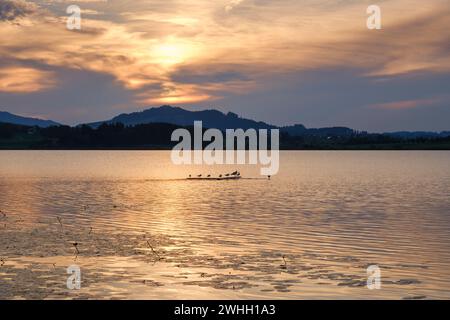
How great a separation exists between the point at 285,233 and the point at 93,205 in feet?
89.4

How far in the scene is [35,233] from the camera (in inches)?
1563

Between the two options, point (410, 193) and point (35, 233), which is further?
point (410, 193)

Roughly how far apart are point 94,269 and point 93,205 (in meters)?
35.2

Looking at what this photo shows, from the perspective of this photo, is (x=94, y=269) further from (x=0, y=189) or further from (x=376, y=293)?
(x=0, y=189)

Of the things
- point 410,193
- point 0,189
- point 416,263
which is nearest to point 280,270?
point 416,263

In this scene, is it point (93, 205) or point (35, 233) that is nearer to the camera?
point (35, 233)

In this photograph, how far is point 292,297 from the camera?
22.7 metres

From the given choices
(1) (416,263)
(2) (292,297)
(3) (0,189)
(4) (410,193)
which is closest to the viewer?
(2) (292,297)

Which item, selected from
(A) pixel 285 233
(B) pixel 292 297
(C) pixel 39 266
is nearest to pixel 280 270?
(B) pixel 292 297
